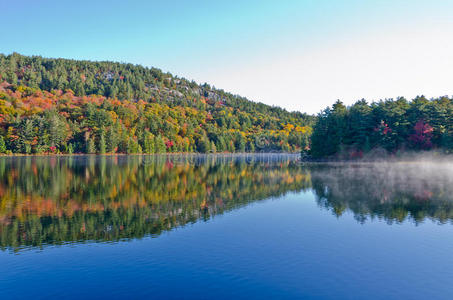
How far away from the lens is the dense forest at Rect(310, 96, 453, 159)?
100 metres

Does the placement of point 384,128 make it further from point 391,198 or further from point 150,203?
point 150,203

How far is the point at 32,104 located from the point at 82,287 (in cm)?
19035

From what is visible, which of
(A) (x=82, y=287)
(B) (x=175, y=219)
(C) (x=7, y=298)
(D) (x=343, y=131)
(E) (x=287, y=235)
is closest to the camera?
(C) (x=7, y=298)

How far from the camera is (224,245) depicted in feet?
76.6

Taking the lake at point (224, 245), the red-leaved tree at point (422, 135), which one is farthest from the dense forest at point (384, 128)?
the lake at point (224, 245)

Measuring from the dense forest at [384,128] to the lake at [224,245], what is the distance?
220 feet

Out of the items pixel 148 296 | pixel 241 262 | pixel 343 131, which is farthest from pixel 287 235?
pixel 343 131

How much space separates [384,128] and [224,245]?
9749 centimetres

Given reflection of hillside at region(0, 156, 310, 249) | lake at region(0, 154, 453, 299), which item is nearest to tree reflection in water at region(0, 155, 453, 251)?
reflection of hillside at region(0, 156, 310, 249)

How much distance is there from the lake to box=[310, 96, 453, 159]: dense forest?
220 ft

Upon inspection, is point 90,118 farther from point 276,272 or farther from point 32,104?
point 276,272

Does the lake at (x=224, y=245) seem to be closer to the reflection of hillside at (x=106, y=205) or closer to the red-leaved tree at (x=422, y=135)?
the reflection of hillside at (x=106, y=205)

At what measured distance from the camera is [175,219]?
101ft

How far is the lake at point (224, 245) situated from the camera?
16.5 meters
